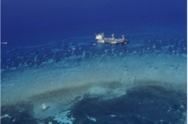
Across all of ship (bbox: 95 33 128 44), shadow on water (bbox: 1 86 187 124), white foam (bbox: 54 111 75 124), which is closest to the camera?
shadow on water (bbox: 1 86 187 124)

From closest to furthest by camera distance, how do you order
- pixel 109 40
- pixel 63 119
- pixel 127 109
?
pixel 63 119, pixel 127 109, pixel 109 40

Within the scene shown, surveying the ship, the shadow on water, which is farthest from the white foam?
the ship

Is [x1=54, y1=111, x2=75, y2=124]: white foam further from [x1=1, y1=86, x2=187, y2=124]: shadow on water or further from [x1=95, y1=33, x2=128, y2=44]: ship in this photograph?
[x1=95, y1=33, x2=128, y2=44]: ship

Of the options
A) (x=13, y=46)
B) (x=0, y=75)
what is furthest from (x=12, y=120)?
(x=13, y=46)

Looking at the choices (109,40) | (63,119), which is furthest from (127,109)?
(109,40)

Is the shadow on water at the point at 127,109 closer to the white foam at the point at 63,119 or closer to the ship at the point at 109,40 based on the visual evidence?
the white foam at the point at 63,119

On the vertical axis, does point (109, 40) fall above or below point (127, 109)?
above

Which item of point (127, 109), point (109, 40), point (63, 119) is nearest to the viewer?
point (63, 119)

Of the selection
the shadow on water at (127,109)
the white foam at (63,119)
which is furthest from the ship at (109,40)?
the white foam at (63,119)

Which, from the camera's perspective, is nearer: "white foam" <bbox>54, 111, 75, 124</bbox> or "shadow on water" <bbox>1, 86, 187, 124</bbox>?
"shadow on water" <bbox>1, 86, 187, 124</bbox>

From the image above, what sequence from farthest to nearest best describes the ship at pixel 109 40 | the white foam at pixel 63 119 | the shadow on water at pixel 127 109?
the ship at pixel 109 40 → the white foam at pixel 63 119 → the shadow on water at pixel 127 109

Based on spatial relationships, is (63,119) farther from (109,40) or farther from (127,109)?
(109,40)

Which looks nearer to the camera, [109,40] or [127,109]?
[127,109]
